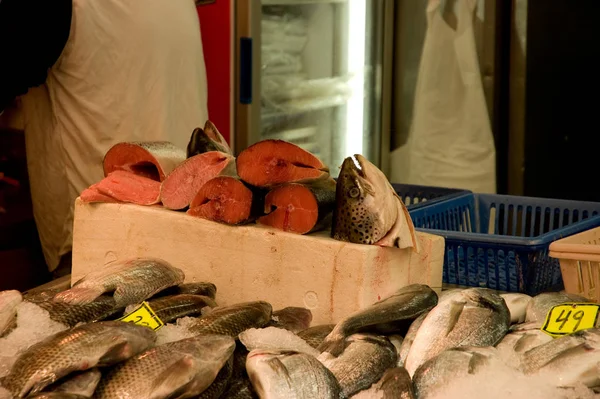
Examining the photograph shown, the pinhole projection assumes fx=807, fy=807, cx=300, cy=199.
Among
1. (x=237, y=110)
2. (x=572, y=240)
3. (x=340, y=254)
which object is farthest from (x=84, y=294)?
(x=237, y=110)

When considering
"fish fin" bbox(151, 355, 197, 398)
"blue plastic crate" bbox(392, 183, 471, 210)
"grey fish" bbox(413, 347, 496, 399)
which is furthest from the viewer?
"blue plastic crate" bbox(392, 183, 471, 210)

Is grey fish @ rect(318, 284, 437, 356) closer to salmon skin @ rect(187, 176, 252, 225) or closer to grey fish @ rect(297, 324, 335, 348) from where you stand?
grey fish @ rect(297, 324, 335, 348)

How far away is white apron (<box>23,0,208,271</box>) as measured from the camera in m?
4.22

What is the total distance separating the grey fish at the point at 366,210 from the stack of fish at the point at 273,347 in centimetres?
18

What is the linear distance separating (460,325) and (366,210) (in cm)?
43

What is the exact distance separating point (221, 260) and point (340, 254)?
0.45 metres

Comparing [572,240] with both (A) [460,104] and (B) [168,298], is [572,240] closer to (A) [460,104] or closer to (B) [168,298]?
(B) [168,298]

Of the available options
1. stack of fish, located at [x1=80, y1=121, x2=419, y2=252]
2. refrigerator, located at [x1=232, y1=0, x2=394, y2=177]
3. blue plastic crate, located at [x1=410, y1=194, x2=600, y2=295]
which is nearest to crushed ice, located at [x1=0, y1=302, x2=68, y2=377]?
stack of fish, located at [x1=80, y1=121, x2=419, y2=252]

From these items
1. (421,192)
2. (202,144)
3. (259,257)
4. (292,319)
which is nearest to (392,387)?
(292,319)

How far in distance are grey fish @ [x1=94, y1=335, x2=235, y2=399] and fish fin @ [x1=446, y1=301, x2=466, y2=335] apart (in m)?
0.57

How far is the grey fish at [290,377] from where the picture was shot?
167cm

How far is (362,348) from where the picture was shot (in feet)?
6.31

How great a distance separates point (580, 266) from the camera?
2488 millimetres

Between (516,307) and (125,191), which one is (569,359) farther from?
(125,191)
